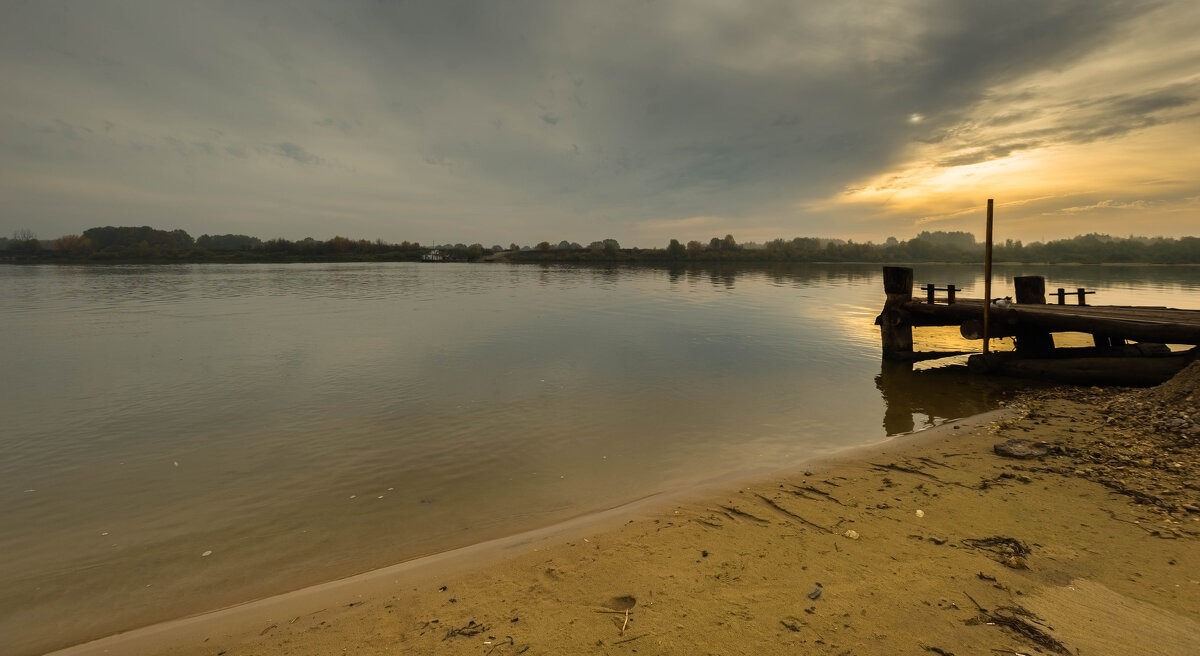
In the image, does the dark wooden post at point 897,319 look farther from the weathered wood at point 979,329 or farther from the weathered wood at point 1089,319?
the weathered wood at point 979,329

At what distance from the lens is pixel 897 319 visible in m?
17.7

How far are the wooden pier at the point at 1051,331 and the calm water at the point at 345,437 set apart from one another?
59.8 inches

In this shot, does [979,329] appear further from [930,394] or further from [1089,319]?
[930,394]

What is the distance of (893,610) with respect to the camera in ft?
13.6

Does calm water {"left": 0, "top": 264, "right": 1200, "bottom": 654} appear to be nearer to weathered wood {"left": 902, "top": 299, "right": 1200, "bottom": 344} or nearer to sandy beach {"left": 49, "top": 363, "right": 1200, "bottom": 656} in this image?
sandy beach {"left": 49, "top": 363, "right": 1200, "bottom": 656}

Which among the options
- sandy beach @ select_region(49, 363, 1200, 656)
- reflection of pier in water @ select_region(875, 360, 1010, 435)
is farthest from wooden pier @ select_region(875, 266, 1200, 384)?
sandy beach @ select_region(49, 363, 1200, 656)

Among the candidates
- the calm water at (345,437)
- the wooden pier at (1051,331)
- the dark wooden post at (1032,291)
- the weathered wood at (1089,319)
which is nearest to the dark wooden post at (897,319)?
the wooden pier at (1051,331)

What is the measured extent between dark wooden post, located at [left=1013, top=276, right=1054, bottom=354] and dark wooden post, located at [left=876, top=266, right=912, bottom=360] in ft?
10.5

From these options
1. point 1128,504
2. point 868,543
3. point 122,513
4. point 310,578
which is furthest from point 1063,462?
point 122,513

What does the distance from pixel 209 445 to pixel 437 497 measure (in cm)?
608

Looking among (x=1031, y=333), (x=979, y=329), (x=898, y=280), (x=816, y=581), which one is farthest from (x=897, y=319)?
(x=816, y=581)

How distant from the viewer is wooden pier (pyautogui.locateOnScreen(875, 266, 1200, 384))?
40.2ft

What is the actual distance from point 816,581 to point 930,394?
11.7 metres

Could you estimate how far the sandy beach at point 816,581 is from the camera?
389cm
